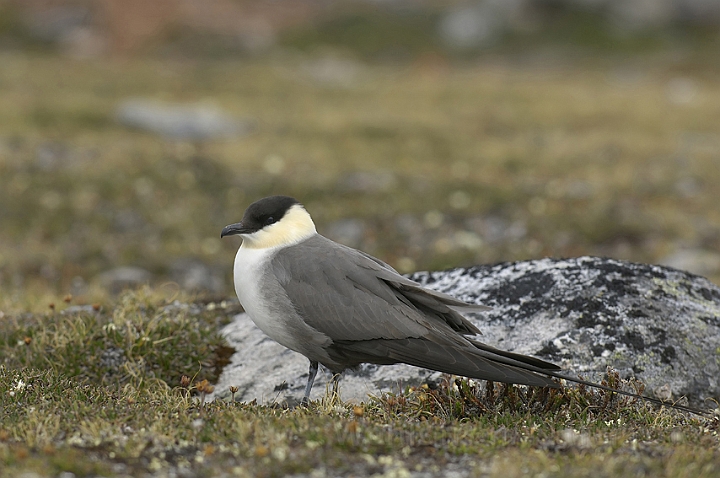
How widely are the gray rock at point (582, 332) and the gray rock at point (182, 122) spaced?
35.5 feet

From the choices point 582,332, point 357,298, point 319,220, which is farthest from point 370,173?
point 357,298

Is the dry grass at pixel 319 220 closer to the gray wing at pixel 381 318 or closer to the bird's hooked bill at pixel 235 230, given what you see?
the gray wing at pixel 381 318

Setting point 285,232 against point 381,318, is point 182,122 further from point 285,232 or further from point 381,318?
point 381,318

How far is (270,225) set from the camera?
576 cm

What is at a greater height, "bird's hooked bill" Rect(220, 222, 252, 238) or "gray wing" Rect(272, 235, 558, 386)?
"bird's hooked bill" Rect(220, 222, 252, 238)

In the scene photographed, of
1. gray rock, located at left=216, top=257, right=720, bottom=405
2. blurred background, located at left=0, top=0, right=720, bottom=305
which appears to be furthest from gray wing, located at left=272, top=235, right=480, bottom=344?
blurred background, located at left=0, top=0, right=720, bottom=305

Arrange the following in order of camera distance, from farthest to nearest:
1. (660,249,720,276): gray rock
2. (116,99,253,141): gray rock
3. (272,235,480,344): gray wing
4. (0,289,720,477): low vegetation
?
(116,99,253,141): gray rock
(660,249,720,276): gray rock
(272,235,480,344): gray wing
(0,289,720,477): low vegetation

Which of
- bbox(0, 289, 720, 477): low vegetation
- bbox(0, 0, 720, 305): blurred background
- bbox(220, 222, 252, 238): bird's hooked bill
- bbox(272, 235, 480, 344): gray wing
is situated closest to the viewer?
bbox(0, 289, 720, 477): low vegetation

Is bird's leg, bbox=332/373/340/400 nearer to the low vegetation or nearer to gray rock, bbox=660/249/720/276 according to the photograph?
the low vegetation

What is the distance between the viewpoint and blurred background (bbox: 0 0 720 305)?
1173 centimetres

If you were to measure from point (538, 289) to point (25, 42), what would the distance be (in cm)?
3748

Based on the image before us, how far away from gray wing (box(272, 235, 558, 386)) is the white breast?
54 millimetres

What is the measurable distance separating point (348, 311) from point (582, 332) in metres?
1.95

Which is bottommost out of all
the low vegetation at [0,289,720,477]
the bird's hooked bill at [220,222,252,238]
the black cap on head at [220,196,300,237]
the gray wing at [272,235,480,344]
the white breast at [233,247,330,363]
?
the low vegetation at [0,289,720,477]
